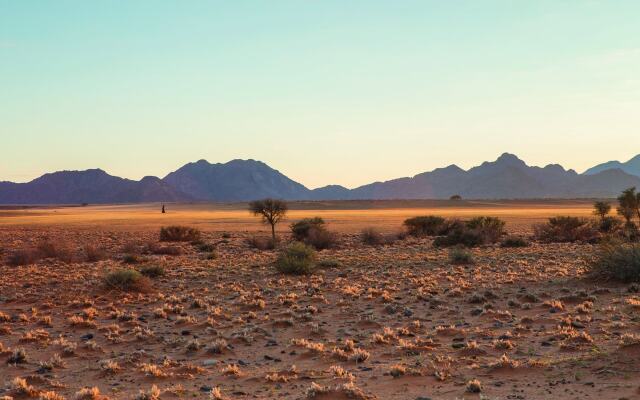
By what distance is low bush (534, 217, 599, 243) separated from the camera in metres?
43.2

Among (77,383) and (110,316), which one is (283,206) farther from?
(77,383)

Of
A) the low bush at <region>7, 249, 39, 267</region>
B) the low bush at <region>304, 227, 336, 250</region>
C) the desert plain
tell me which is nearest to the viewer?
the desert plain

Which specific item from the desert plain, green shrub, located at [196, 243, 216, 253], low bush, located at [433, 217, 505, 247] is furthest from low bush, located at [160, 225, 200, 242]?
the desert plain

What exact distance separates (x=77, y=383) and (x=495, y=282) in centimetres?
1587

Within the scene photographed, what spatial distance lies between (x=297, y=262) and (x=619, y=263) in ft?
41.5

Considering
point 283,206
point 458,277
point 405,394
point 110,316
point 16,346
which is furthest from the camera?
point 283,206

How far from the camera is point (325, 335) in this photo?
14.1 m

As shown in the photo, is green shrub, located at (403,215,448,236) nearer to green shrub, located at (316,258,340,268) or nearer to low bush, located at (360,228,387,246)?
low bush, located at (360,228,387,246)

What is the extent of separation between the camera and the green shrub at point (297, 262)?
2573 cm

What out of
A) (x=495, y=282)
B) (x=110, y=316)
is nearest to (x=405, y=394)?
(x=110, y=316)

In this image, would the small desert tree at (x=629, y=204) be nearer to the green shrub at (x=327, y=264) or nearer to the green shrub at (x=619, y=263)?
the green shrub at (x=619, y=263)

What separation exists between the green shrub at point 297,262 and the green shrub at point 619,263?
11.5 meters

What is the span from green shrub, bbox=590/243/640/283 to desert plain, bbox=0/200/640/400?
53 cm

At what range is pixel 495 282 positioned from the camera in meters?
22.0
